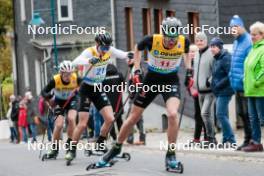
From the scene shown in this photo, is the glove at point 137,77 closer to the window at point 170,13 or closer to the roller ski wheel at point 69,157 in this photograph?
the roller ski wheel at point 69,157

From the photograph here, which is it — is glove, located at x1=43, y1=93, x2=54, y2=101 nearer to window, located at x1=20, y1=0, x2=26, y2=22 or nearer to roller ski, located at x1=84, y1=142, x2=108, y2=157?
roller ski, located at x1=84, y1=142, x2=108, y2=157

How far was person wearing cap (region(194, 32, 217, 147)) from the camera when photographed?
15.9 meters

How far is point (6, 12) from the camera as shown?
56.5 metres

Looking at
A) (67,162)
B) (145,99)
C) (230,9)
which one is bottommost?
(67,162)

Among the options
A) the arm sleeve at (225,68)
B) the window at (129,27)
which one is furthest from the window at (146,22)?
the arm sleeve at (225,68)

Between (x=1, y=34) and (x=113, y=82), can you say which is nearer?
(x=113, y=82)

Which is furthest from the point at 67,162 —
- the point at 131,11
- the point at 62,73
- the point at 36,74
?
the point at 36,74

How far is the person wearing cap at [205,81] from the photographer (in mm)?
15930

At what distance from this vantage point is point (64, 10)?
38656mm

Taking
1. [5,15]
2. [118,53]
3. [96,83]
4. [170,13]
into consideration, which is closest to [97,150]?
[96,83]

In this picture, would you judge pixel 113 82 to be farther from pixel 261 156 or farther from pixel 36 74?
pixel 36 74

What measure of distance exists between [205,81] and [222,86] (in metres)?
0.73

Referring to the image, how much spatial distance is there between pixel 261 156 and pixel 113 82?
6.01 metres

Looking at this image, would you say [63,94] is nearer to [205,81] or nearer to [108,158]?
[205,81]
